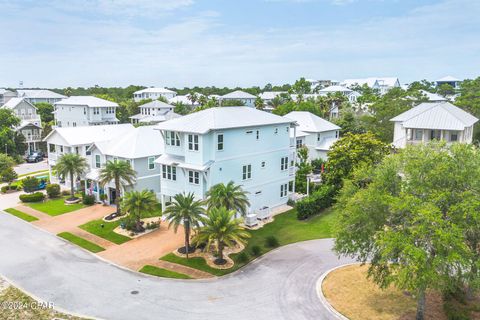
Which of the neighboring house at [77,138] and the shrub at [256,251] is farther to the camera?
the neighboring house at [77,138]

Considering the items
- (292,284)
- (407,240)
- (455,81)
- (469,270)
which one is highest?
(455,81)

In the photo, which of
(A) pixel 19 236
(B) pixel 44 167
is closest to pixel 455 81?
(B) pixel 44 167

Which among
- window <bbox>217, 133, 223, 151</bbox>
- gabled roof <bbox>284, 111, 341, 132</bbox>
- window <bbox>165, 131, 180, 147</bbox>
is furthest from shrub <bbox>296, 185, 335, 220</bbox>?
gabled roof <bbox>284, 111, 341, 132</bbox>

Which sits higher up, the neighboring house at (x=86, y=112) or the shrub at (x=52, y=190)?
the neighboring house at (x=86, y=112)

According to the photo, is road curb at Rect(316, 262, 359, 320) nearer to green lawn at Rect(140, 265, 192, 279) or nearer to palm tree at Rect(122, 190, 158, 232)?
green lawn at Rect(140, 265, 192, 279)

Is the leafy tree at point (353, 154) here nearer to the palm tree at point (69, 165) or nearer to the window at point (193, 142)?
the window at point (193, 142)

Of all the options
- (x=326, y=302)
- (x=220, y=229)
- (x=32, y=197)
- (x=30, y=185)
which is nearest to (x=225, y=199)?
(x=220, y=229)

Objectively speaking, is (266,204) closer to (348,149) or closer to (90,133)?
(348,149)

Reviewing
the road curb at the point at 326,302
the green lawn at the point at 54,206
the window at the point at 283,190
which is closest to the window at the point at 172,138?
the window at the point at 283,190
